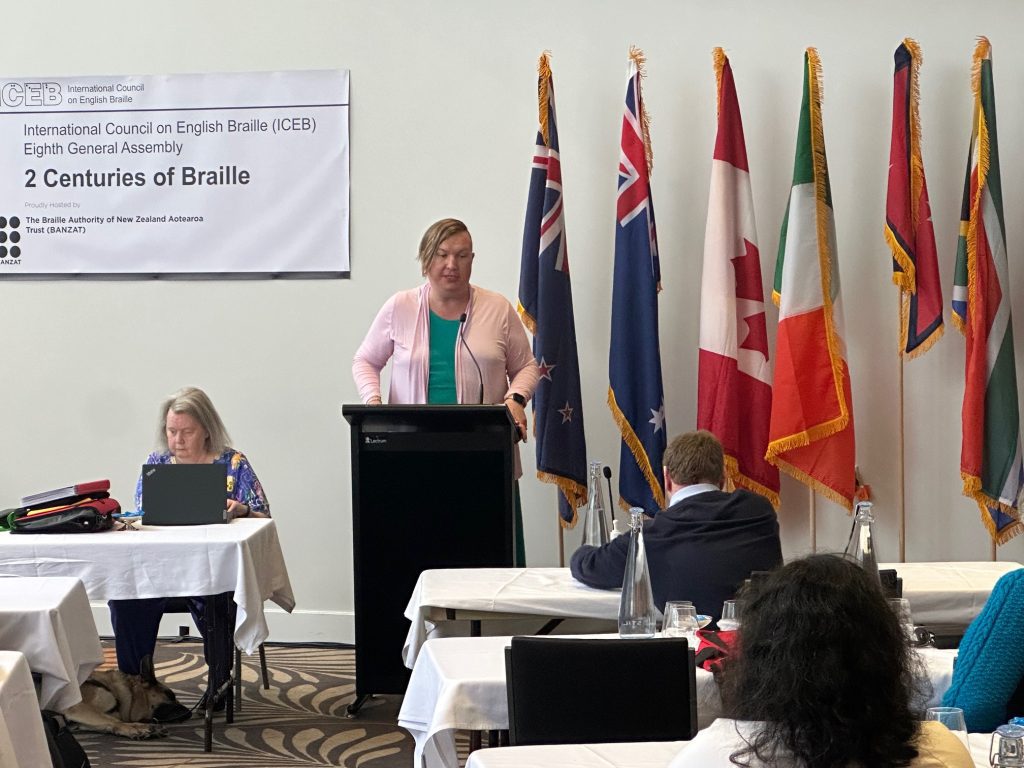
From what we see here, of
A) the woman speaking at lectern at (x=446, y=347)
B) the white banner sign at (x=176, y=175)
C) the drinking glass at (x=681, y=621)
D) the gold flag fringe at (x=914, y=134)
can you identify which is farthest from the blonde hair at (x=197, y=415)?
the gold flag fringe at (x=914, y=134)

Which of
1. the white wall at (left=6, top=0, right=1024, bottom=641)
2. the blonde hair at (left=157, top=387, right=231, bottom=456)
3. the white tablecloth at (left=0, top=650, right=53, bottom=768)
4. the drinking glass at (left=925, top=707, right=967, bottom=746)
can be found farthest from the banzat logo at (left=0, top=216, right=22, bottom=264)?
the drinking glass at (left=925, top=707, right=967, bottom=746)

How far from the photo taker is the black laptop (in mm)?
4629

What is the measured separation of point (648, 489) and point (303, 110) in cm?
252

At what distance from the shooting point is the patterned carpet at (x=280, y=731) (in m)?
4.27

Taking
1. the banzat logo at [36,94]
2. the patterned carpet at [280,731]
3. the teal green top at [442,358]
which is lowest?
the patterned carpet at [280,731]

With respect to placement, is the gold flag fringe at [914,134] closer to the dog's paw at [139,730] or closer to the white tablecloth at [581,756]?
the dog's paw at [139,730]

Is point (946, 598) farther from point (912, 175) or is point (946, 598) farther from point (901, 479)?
point (912, 175)

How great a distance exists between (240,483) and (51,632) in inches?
66.2

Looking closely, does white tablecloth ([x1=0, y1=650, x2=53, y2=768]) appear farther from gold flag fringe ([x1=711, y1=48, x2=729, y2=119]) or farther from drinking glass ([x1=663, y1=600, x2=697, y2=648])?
gold flag fringe ([x1=711, y1=48, x2=729, y2=119])

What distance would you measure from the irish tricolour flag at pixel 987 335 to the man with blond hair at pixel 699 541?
8.07ft

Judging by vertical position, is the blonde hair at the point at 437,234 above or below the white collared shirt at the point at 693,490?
above

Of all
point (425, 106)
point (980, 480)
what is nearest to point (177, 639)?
point (425, 106)

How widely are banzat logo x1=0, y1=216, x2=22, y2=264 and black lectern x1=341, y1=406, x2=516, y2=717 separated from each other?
2.90 meters

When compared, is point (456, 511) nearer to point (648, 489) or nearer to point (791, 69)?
point (648, 489)
